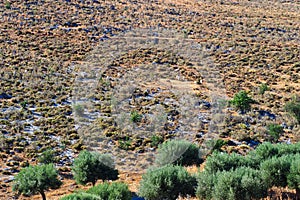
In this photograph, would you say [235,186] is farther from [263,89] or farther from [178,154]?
[263,89]

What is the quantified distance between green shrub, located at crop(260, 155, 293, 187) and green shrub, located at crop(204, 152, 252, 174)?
1.55 metres

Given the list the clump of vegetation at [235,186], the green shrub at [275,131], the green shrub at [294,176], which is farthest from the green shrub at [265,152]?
the green shrub at [275,131]

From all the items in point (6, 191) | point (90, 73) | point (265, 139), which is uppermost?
point (90, 73)

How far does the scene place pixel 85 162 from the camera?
22828 millimetres

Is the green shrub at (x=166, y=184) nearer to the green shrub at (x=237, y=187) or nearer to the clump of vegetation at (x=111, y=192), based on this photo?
the clump of vegetation at (x=111, y=192)

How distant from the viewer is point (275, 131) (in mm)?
30047

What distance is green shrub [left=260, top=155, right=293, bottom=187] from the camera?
1892 centimetres

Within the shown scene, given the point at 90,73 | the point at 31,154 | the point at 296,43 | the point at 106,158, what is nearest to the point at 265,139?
the point at 106,158

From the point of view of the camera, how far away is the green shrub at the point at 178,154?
2362 cm

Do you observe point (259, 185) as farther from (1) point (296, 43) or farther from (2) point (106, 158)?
(1) point (296, 43)

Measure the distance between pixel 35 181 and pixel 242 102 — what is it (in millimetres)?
19495

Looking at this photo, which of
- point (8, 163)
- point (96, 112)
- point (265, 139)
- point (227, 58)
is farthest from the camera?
point (227, 58)

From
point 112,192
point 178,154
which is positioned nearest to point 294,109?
point 178,154

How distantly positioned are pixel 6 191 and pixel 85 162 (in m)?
5.31
